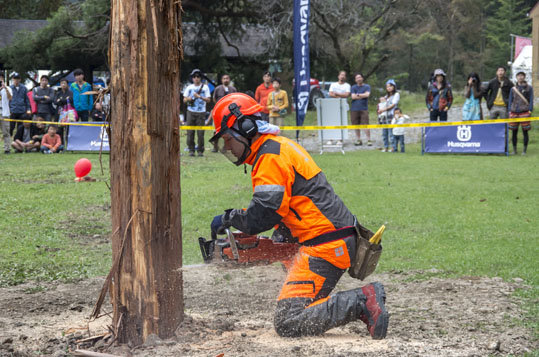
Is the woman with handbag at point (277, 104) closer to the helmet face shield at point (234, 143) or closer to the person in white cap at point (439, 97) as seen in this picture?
the person in white cap at point (439, 97)

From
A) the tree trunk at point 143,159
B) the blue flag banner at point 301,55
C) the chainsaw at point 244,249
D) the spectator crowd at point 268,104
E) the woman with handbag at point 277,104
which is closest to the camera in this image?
the tree trunk at point 143,159

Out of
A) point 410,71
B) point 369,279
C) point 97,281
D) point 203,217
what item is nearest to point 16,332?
point 97,281

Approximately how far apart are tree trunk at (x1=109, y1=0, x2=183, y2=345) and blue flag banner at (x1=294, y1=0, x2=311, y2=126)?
39.1 ft

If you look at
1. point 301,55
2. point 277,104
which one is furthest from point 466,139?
point 277,104

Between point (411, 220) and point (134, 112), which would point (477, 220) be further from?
point (134, 112)

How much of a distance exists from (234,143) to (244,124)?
0.18m

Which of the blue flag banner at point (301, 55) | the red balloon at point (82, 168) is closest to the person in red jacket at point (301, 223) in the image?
the red balloon at point (82, 168)

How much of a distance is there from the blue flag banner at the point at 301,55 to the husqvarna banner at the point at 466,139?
3.27 m

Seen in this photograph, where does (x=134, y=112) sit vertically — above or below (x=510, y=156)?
above

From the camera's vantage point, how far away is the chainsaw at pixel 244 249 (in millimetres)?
4418

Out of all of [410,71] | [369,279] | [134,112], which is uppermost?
[410,71]

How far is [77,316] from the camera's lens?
4.84 m

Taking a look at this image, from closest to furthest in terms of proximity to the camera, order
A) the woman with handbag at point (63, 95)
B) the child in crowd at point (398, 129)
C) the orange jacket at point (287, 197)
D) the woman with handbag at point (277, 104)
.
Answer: the orange jacket at point (287, 197) < the child in crowd at point (398, 129) < the woman with handbag at point (277, 104) < the woman with handbag at point (63, 95)

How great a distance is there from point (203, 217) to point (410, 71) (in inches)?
1689
